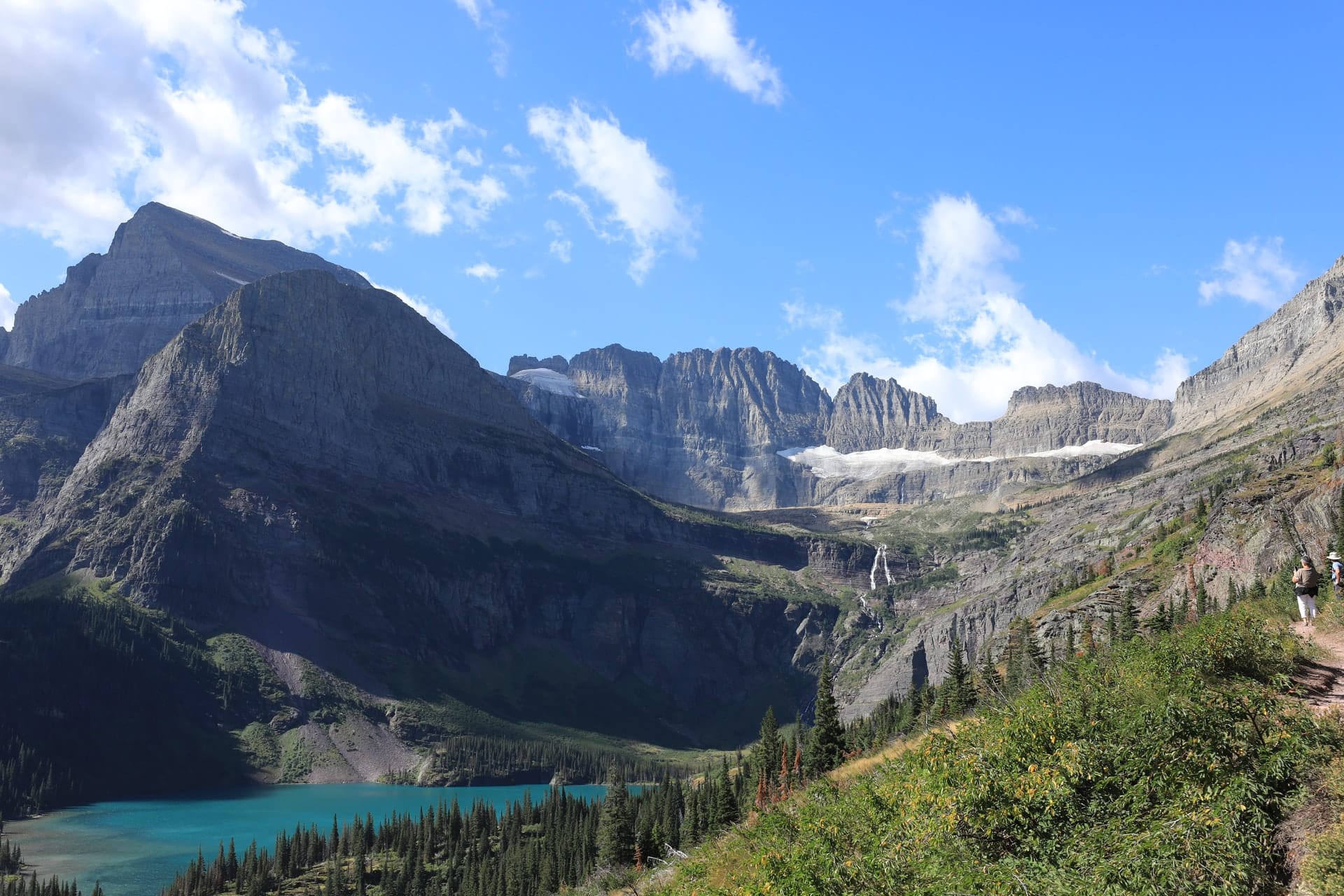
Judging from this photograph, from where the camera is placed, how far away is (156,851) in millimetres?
198250

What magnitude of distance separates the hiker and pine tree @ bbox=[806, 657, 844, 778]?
66.5 meters

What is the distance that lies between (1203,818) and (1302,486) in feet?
502

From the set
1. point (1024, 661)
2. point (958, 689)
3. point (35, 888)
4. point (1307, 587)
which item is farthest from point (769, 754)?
point (35, 888)

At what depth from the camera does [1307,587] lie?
4053cm

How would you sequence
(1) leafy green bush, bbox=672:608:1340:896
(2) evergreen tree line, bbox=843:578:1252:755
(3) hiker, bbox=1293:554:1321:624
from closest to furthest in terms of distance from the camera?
(1) leafy green bush, bbox=672:608:1340:896 < (3) hiker, bbox=1293:554:1321:624 < (2) evergreen tree line, bbox=843:578:1252:755

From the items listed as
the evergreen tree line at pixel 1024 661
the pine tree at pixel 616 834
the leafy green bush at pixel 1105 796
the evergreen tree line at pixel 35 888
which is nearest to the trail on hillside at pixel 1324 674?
the leafy green bush at pixel 1105 796

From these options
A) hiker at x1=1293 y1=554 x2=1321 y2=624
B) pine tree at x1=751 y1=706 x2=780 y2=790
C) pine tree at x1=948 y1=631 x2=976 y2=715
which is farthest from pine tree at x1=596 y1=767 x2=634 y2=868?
hiker at x1=1293 y1=554 x2=1321 y2=624

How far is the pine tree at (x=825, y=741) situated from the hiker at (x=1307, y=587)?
2617 inches

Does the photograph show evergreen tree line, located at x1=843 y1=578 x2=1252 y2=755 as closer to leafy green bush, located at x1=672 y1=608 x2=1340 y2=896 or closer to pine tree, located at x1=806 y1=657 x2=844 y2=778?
pine tree, located at x1=806 y1=657 x2=844 y2=778

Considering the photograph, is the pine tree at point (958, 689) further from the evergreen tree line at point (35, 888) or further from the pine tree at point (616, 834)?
the evergreen tree line at point (35, 888)

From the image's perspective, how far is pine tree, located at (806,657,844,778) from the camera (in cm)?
10756

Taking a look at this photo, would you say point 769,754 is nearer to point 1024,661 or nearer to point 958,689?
point 958,689

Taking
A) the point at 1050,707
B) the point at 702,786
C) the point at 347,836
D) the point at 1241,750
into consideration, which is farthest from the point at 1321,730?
the point at 347,836

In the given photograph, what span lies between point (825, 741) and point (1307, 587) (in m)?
78.1
